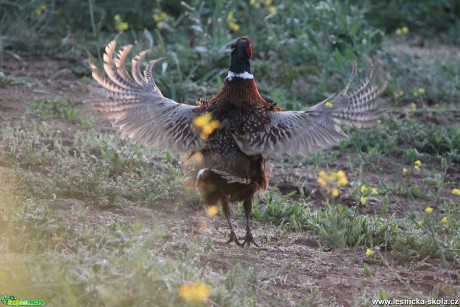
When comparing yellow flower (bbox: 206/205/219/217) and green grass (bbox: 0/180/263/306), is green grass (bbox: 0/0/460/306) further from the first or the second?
yellow flower (bbox: 206/205/219/217)

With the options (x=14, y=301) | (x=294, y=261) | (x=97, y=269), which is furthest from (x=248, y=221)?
(x=14, y=301)

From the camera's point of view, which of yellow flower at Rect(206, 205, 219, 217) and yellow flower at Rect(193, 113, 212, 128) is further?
yellow flower at Rect(206, 205, 219, 217)

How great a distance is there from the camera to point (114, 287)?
407cm

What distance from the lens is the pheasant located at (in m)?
5.61

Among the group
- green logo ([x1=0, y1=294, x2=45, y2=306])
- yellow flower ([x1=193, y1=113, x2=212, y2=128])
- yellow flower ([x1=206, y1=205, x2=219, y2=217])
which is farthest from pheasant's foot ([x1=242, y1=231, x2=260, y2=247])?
Answer: green logo ([x1=0, y1=294, x2=45, y2=306])

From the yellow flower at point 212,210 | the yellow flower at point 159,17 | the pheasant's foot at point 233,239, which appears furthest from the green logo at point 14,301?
the yellow flower at point 159,17

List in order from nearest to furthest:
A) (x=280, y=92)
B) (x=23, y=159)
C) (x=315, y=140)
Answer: (x=315, y=140)
(x=23, y=159)
(x=280, y=92)

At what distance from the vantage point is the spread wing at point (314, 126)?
562 cm

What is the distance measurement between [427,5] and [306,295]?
8137 millimetres

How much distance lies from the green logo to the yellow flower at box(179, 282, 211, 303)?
72 centimetres

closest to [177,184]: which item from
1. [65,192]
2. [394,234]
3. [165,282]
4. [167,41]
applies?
[65,192]

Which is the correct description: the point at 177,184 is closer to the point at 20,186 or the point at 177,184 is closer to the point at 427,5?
the point at 20,186

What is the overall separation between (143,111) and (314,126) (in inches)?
50.3

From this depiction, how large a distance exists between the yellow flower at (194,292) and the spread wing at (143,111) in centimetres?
183
